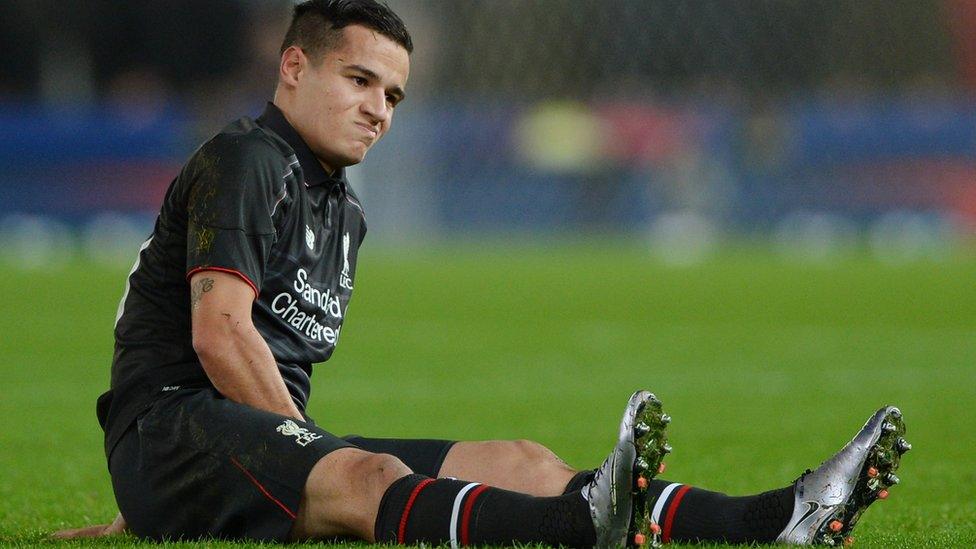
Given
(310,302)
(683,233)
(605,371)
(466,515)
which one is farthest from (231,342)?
(683,233)

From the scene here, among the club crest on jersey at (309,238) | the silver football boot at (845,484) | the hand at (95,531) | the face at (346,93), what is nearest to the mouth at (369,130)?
the face at (346,93)

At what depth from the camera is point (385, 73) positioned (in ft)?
13.1

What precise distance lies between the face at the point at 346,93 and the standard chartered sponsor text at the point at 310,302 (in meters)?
0.36

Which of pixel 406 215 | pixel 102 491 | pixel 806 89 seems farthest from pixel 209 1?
pixel 102 491

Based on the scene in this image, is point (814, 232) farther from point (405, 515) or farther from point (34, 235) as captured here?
point (405, 515)

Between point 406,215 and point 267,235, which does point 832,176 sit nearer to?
point 406,215

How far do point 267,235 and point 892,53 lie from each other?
67.9 ft

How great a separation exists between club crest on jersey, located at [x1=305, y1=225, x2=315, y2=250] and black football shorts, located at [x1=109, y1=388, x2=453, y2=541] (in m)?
0.50

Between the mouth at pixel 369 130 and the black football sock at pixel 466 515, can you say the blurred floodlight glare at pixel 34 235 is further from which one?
the black football sock at pixel 466 515

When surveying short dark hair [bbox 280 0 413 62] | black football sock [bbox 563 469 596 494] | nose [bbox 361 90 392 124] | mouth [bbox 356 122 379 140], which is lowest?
black football sock [bbox 563 469 596 494]

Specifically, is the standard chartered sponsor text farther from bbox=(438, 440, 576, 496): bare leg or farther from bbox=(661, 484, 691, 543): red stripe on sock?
bbox=(661, 484, 691, 543): red stripe on sock

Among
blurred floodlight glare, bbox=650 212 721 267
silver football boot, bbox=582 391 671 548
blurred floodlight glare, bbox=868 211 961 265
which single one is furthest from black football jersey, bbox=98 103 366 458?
blurred floodlight glare, bbox=868 211 961 265

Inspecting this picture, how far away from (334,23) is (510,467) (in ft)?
4.22

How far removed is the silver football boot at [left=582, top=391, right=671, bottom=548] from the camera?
312 centimetres
